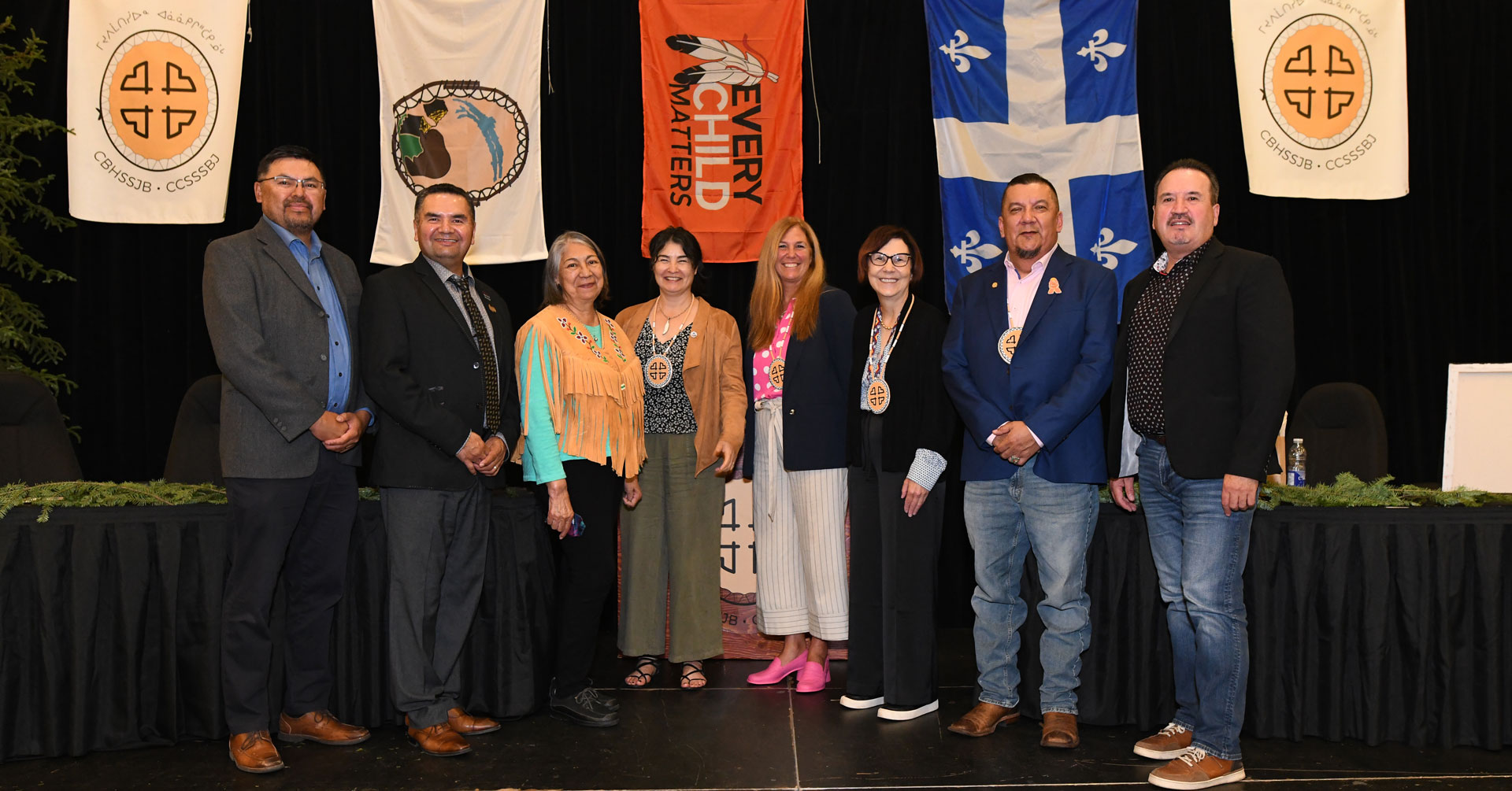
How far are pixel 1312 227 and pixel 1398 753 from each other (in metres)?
3.45

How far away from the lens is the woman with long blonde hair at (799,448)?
3.84m

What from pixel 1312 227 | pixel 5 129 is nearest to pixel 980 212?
pixel 1312 227

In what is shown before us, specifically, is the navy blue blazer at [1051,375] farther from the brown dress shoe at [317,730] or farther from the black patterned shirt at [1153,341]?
the brown dress shoe at [317,730]

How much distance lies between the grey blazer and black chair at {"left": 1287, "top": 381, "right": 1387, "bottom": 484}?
12.9ft

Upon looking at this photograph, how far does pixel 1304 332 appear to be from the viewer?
5684mm

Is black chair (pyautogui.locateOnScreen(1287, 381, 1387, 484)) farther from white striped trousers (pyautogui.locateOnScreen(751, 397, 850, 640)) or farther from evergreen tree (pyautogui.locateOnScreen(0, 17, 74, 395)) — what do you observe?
evergreen tree (pyautogui.locateOnScreen(0, 17, 74, 395))

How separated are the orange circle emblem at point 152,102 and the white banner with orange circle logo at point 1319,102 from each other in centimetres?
537

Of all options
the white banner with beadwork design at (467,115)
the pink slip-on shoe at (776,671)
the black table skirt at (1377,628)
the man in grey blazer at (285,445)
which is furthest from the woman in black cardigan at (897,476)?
the white banner with beadwork design at (467,115)

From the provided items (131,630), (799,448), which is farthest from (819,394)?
(131,630)

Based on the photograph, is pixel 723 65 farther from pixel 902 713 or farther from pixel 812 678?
pixel 902 713

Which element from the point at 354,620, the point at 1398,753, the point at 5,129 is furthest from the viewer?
the point at 5,129

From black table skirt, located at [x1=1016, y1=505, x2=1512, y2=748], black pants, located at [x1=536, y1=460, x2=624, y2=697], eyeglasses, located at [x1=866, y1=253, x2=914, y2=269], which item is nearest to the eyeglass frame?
eyeglasses, located at [x1=866, y1=253, x2=914, y2=269]

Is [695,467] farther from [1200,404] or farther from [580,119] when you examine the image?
[580,119]

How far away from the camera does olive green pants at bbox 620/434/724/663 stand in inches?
156
